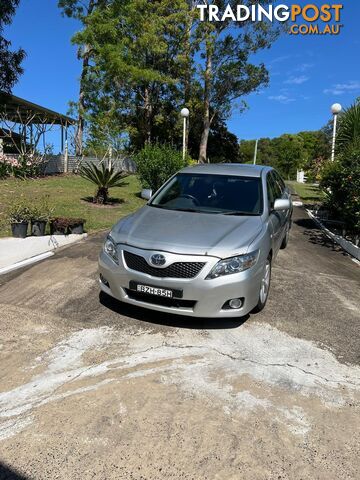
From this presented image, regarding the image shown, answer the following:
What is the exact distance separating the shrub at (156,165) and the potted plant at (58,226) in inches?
256

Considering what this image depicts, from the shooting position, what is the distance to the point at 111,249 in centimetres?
418

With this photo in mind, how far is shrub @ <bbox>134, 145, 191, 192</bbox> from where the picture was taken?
544 inches

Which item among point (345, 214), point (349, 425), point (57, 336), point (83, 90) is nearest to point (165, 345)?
point (57, 336)

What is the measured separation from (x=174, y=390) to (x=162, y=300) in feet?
3.23

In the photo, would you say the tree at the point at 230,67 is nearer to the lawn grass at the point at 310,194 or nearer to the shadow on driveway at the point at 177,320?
the lawn grass at the point at 310,194

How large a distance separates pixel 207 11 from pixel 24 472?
29570 millimetres

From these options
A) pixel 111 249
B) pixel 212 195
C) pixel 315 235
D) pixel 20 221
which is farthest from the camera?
pixel 315 235

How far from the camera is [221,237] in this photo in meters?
3.97

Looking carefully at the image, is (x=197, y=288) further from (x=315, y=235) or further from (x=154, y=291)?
(x=315, y=235)

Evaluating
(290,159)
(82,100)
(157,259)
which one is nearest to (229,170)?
(157,259)

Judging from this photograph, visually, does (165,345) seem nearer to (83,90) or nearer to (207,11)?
(83,90)

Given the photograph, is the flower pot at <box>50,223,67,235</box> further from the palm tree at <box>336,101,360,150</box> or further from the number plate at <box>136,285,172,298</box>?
the palm tree at <box>336,101,360,150</box>

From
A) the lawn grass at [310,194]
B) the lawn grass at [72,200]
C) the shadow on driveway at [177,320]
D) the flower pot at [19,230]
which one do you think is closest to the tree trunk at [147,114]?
the lawn grass at [310,194]

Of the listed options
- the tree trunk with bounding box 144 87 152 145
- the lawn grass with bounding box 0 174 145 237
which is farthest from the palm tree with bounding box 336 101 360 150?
the tree trunk with bounding box 144 87 152 145
